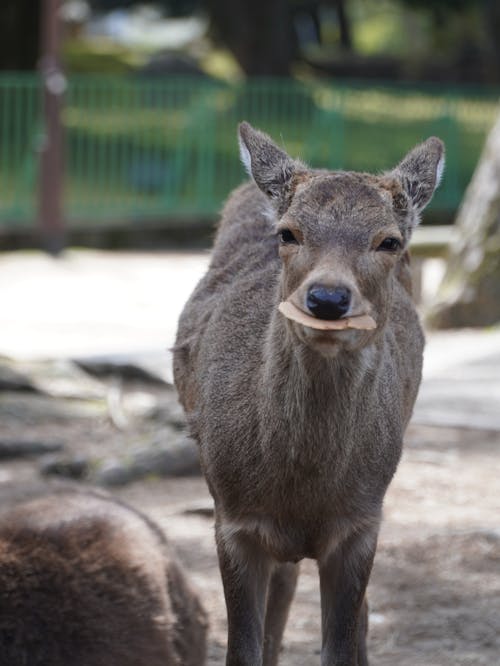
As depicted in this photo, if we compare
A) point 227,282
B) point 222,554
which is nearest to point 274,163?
point 227,282

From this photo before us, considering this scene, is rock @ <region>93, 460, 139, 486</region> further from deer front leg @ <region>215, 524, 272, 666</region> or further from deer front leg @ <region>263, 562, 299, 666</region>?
deer front leg @ <region>215, 524, 272, 666</region>

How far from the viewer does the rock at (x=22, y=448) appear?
8.80 meters

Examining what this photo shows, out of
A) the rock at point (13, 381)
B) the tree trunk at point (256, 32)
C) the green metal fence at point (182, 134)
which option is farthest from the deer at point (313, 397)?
the tree trunk at point (256, 32)

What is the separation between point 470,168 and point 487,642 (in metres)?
16.8

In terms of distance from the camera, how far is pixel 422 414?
30.3 feet

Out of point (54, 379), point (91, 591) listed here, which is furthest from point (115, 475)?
point (91, 591)

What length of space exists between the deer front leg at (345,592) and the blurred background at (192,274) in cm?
99

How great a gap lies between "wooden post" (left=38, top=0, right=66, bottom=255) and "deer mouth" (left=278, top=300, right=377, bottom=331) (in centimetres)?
1400

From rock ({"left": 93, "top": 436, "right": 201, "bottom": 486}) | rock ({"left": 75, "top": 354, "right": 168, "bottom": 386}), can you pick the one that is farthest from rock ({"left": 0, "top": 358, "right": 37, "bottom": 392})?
rock ({"left": 93, "top": 436, "right": 201, "bottom": 486})

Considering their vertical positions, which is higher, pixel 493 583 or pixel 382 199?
pixel 382 199

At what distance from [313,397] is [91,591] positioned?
1.12m

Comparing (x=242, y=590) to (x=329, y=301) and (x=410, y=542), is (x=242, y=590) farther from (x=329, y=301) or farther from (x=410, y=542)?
(x=410, y=542)

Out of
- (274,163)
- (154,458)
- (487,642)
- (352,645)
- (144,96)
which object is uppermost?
(274,163)

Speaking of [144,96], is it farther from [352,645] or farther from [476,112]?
[352,645]
